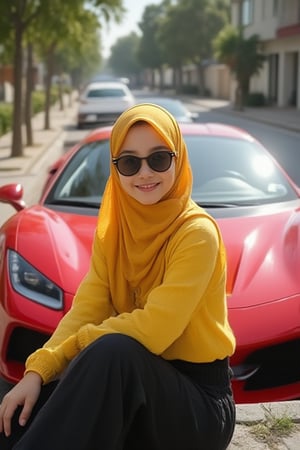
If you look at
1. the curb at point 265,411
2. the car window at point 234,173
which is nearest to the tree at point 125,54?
the car window at point 234,173

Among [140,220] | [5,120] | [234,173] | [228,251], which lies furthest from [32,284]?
[5,120]

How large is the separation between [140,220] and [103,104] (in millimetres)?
20261

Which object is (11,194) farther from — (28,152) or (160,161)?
(28,152)

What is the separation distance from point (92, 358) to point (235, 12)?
5221 cm

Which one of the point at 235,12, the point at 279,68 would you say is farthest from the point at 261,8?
the point at 235,12

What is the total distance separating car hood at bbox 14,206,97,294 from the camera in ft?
11.2

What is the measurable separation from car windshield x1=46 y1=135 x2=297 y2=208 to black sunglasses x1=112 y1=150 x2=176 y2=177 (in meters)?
1.95

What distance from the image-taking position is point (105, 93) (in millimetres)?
22984

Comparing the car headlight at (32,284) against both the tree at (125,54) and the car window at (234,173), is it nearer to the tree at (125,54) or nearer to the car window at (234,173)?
the car window at (234,173)

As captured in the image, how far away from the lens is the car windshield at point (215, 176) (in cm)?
434

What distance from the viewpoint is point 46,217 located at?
13.4ft

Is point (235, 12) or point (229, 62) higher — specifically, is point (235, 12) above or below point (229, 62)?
above

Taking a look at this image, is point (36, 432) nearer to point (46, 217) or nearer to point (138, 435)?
point (138, 435)

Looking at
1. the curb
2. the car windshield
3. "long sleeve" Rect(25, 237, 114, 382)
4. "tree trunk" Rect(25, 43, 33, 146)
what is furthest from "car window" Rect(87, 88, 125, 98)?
"long sleeve" Rect(25, 237, 114, 382)
